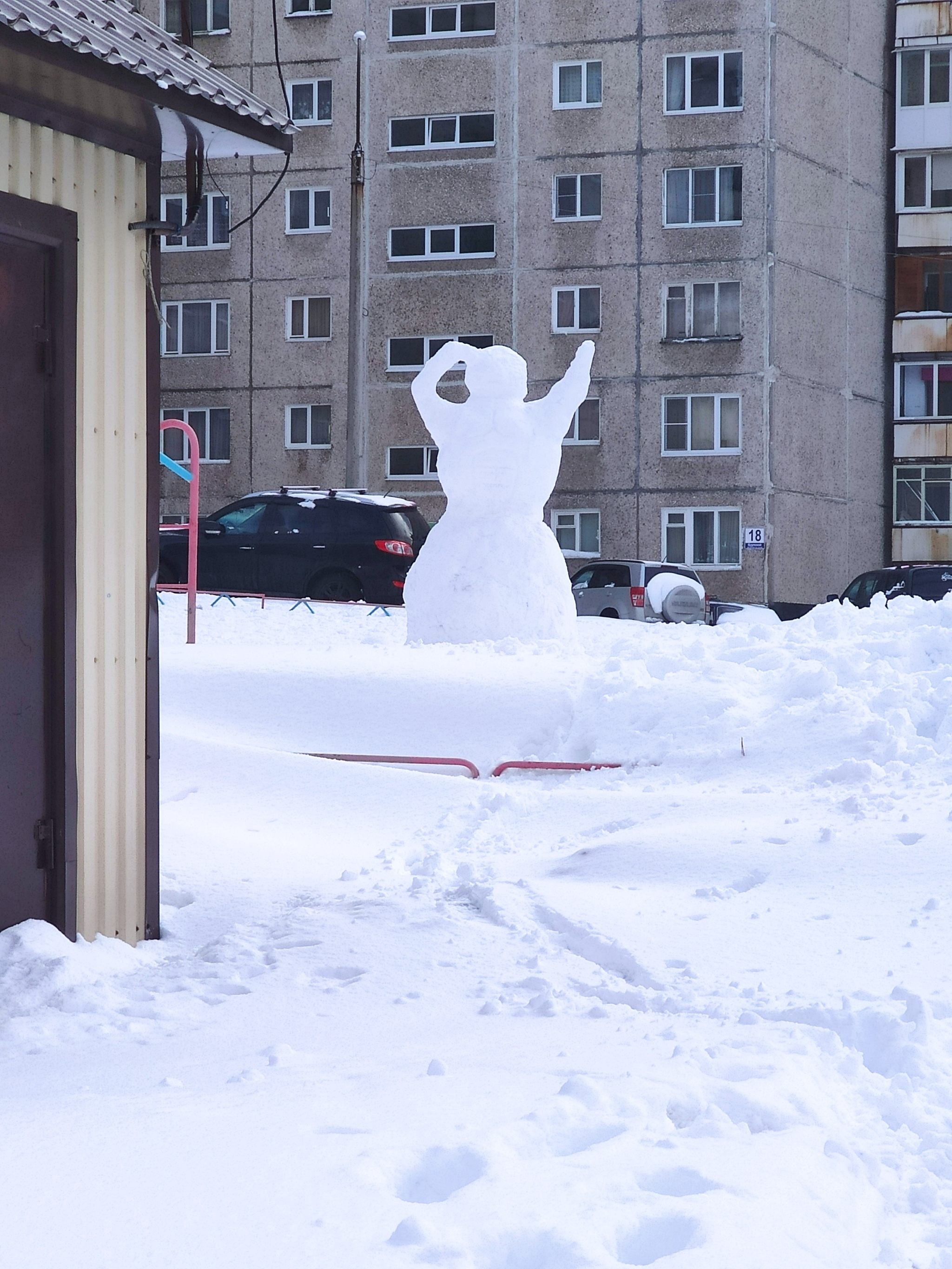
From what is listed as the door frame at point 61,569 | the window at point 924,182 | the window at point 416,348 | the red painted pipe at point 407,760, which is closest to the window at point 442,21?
the window at point 416,348

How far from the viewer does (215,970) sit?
4.99 m

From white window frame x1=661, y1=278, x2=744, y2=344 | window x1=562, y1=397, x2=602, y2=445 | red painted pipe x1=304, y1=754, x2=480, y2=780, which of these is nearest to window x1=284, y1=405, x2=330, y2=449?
window x1=562, y1=397, x2=602, y2=445

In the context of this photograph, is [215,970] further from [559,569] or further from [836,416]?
[836,416]

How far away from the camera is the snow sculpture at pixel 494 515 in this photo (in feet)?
44.7

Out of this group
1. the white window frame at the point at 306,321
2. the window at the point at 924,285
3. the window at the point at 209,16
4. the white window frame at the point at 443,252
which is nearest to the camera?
the white window frame at the point at 443,252

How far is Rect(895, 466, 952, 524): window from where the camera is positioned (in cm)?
3319

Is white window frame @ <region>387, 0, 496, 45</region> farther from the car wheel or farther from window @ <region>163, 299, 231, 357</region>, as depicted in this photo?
the car wheel

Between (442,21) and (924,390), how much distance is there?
43.0 feet

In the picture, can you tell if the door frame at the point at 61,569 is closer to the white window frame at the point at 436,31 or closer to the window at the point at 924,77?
the white window frame at the point at 436,31

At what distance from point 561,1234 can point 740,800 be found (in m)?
5.12

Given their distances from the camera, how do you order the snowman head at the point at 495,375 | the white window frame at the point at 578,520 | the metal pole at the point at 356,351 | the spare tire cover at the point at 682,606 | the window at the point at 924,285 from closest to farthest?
the snowman head at the point at 495,375, the spare tire cover at the point at 682,606, the metal pole at the point at 356,351, the white window frame at the point at 578,520, the window at the point at 924,285

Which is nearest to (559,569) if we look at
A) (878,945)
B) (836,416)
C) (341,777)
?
(341,777)

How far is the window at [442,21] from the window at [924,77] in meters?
9.24

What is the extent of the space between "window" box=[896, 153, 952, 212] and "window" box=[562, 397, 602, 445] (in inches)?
333
